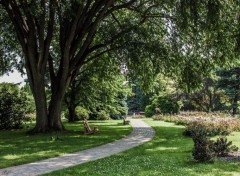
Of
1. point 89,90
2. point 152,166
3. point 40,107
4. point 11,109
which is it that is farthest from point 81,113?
point 152,166

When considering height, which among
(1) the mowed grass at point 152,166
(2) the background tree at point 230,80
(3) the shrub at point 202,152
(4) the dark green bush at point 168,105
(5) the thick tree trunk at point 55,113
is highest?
(2) the background tree at point 230,80

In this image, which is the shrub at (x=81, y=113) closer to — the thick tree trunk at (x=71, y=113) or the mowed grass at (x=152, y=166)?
the thick tree trunk at (x=71, y=113)

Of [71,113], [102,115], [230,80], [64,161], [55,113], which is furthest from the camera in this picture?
[102,115]

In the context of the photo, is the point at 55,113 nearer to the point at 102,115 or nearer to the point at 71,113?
the point at 71,113

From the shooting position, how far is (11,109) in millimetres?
26578

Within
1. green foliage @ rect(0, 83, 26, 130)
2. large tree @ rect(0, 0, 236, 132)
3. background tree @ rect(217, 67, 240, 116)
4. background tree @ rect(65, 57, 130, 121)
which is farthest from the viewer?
background tree @ rect(217, 67, 240, 116)

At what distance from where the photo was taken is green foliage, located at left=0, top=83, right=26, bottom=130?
26.4 meters

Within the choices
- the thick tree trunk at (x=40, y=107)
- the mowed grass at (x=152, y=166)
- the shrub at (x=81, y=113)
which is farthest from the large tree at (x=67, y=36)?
the shrub at (x=81, y=113)

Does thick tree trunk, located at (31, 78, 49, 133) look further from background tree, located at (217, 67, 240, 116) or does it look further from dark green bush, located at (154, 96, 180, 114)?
dark green bush, located at (154, 96, 180, 114)

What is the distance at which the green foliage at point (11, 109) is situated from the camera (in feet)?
86.7

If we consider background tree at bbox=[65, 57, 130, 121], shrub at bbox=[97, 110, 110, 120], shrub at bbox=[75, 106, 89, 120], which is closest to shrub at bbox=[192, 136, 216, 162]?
background tree at bbox=[65, 57, 130, 121]

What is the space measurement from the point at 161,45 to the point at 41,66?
24.9 feet

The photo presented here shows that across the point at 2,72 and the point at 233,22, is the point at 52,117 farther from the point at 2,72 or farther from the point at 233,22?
the point at 233,22

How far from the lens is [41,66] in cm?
2161
